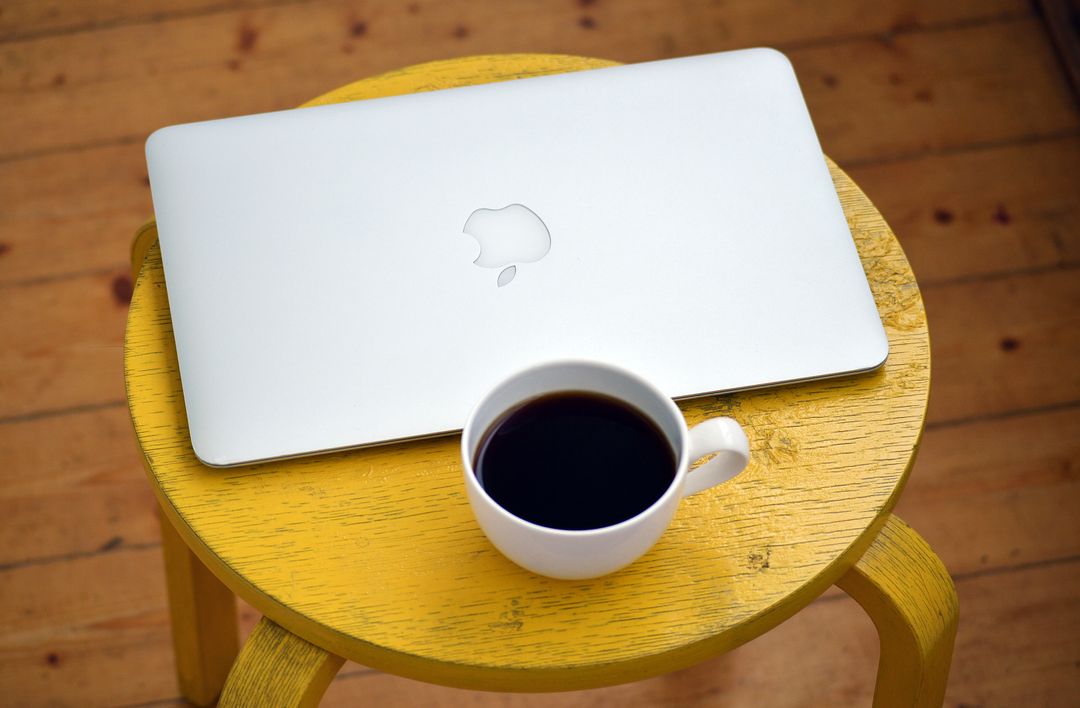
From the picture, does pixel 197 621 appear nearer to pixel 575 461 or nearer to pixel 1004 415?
pixel 575 461

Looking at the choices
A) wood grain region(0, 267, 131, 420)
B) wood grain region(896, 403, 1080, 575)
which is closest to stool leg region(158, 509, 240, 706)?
wood grain region(0, 267, 131, 420)

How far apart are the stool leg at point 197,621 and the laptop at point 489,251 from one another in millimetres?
295

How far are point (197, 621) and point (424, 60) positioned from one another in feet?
2.74

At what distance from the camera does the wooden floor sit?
114 cm

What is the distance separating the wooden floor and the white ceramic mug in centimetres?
60

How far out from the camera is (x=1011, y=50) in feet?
5.01

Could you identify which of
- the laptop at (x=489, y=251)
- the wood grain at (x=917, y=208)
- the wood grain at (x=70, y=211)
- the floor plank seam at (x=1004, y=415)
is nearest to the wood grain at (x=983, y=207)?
the wood grain at (x=917, y=208)

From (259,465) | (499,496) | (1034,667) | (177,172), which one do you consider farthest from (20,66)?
(1034,667)

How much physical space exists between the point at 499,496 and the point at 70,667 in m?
0.77

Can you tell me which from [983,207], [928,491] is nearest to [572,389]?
[928,491]

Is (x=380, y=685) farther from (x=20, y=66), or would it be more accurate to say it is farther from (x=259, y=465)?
(x=20, y=66)

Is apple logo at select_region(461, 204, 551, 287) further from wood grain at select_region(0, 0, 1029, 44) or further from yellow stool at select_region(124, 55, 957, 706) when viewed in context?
wood grain at select_region(0, 0, 1029, 44)

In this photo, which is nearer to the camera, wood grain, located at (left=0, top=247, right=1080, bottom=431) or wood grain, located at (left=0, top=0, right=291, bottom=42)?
wood grain, located at (left=0, top=247, right=1080, bottom=431)

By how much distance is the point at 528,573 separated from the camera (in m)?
0.62
